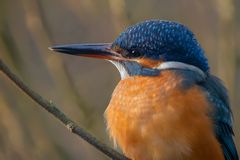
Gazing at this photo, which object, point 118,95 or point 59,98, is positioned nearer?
point 118,95

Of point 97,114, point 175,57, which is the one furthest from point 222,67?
point 175,57

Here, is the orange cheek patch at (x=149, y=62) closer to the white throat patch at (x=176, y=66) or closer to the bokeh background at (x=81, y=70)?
the white throat patch at (x=176, y=66)

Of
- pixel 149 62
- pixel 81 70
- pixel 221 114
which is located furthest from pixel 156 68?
pixel 81 70

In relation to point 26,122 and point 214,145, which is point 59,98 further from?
point 214,145

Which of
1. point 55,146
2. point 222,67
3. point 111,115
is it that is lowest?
point 55,146

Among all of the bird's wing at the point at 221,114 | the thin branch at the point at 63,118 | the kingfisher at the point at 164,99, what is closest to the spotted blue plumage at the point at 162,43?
the kingfisher at the point at 164,99

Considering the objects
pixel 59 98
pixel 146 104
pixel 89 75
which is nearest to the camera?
pixel 146 104
